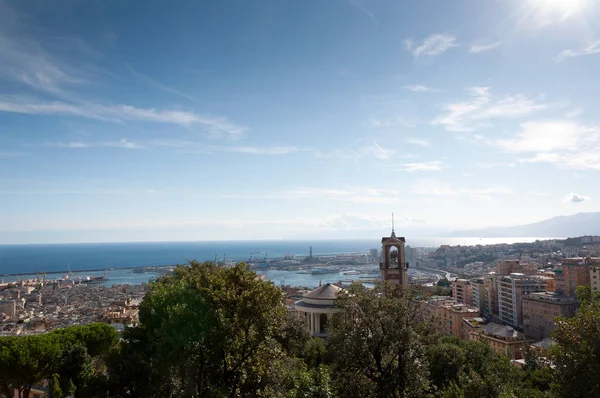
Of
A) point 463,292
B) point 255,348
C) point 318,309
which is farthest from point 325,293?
point 463,292

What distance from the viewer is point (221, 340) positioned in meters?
A: 10.6

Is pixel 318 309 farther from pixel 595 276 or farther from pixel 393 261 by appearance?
pixel 595 276

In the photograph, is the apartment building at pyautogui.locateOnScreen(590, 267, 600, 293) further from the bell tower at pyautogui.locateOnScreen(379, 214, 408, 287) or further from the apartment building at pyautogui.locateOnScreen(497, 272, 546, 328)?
the bell tower at pyautogui.locateOnScreen(379, 214, 408, 287)

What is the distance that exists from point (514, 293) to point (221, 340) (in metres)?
44.8

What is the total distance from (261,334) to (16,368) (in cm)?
1062

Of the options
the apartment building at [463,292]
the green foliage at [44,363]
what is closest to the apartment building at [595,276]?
the apartment building at [463,292]

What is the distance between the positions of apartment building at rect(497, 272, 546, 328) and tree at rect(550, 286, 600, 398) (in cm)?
4342

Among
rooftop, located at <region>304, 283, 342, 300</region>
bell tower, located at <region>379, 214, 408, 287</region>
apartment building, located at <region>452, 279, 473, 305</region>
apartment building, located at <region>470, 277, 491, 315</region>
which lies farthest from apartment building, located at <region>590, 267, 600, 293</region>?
rooftop, located at <region>304, 283, 342, 300</region>

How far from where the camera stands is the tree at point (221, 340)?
10.6 meters

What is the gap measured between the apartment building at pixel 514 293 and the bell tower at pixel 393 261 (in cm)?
2709

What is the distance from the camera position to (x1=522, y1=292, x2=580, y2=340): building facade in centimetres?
4109

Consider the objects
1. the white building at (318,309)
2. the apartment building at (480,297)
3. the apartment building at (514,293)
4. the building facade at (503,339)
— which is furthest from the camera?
the apartment building at (480,297)

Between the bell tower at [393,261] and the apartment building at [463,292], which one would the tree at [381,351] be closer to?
the bell tower at [393,261]

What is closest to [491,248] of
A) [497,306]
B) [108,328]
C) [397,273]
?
[497,306]
